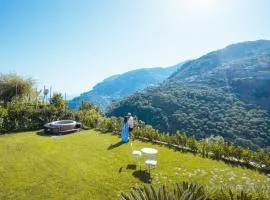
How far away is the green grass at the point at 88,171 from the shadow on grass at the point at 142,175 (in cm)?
4

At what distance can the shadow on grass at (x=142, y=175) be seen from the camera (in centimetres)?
913

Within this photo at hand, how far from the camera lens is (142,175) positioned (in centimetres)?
960

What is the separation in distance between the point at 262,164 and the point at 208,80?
359ft

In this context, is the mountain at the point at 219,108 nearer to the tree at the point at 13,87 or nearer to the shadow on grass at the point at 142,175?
the tree at the point at 13,87

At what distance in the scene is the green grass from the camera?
816 centimetres

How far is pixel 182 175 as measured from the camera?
9719 millimetres

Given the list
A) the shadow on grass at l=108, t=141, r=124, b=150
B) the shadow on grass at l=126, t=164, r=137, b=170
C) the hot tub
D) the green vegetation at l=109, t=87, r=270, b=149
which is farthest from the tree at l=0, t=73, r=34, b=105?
the green vegetation at l=109, t=87, r=270, b=149

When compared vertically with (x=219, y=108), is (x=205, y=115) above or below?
below

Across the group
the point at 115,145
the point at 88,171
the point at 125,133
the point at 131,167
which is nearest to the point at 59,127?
the point at 125,133

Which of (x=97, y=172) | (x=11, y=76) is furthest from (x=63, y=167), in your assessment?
(x=11, y=76)

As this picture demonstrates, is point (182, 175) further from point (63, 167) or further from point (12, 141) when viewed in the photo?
point (12, 141)

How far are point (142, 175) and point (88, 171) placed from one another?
6.88 ft

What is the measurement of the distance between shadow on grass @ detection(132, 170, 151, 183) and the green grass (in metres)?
0.04

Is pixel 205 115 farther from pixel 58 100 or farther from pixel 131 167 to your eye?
pixel 131 167
